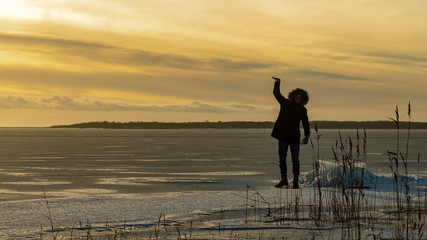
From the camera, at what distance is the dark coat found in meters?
10.4

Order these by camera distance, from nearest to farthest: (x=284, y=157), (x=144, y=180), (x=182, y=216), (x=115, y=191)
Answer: (x=182, y=216)
(x=115, y=191)
(x=284, y=157)
(x=144, y=180)

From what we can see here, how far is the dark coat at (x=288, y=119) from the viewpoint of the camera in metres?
10.4

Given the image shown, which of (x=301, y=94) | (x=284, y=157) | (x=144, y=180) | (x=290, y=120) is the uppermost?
(x=301, y=94)

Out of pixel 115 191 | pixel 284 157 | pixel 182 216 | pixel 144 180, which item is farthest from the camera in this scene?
pixel 144 180

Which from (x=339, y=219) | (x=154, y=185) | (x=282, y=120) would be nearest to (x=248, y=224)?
(x=339, y=219)

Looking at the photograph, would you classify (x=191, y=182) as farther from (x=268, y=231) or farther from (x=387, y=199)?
(x=268, y=231)

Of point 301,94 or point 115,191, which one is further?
point 301,94

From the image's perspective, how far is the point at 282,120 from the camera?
412 inches

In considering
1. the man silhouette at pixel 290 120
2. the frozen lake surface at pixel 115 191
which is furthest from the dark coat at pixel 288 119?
the frozen lake surface at pixel 115 191

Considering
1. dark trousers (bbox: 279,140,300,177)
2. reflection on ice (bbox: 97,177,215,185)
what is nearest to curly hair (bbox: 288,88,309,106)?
dark trousers (bbox: 279,140,300,177)

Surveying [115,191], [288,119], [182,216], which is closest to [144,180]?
[115,191]

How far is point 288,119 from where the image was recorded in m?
10.4

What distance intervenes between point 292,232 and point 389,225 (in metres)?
1.21

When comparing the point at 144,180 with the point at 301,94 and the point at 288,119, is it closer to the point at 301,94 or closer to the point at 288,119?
the point at 288,119
